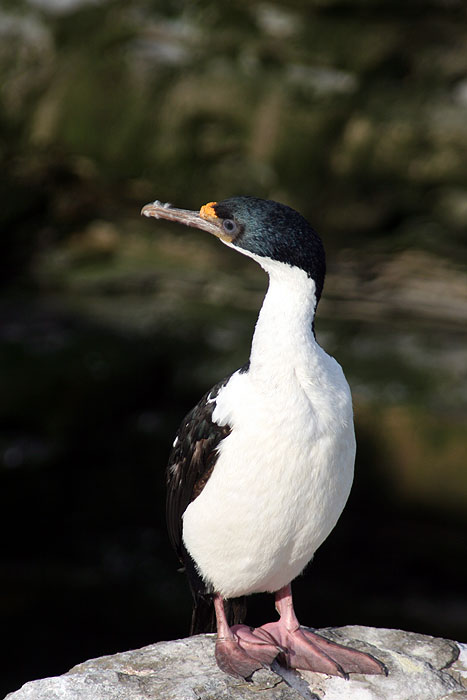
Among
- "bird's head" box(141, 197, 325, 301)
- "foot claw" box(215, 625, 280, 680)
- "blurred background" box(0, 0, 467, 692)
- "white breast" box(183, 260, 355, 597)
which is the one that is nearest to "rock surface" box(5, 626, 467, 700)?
"foot claw" box(215, 625, 280, 680)

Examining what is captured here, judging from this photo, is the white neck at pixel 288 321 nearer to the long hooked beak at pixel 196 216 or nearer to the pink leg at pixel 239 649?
the long hooked beak at pixel 196 216

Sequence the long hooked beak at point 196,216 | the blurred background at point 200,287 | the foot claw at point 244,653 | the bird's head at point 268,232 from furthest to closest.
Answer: the blurred background at point 200,287 < the foot claw at point 244,653 < the long hooked beak at point 196,216 < the bird's head at point 268,232

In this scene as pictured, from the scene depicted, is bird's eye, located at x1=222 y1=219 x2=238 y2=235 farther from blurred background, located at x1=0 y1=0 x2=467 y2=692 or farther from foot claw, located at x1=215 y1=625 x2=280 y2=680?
blurred background, located at x1=0 y1=0 x2=467 y2=692

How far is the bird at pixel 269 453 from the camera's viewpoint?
3.12 meters

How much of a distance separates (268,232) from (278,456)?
77cm

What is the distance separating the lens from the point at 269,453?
3.15 meters

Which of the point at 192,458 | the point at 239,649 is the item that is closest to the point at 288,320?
the point at 192,458

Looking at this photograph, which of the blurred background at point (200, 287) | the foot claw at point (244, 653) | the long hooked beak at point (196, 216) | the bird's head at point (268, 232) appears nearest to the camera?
the bird's head at point (268, 232)

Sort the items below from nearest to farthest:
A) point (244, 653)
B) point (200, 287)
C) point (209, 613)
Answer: point (244, 653) → point (209, 613) → point (200, 287)

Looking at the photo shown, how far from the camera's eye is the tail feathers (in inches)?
151

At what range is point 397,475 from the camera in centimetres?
666

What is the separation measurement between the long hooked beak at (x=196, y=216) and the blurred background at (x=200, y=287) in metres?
3.47

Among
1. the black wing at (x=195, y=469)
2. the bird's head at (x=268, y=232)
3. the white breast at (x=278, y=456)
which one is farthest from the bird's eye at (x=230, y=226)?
the black wing at (x=195, y=469)

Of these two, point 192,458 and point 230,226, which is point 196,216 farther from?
point 192,458
